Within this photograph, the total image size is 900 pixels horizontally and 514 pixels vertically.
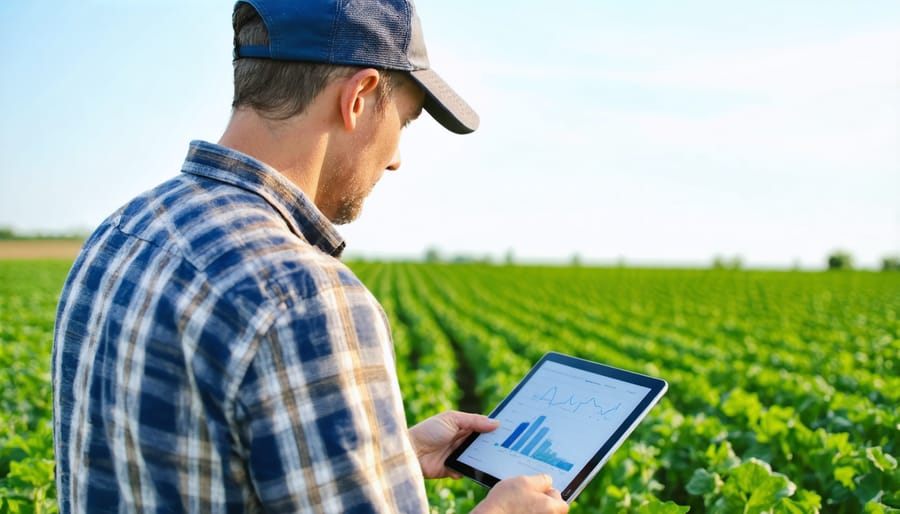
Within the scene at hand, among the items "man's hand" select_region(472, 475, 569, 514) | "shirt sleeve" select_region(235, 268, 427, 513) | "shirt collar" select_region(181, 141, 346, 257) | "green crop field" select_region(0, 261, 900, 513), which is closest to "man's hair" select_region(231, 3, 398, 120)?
"shirt collar" select_region(181, 141, 346, 257)

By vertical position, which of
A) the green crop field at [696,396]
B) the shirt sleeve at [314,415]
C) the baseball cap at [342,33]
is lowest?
the green crop field at [696,396]

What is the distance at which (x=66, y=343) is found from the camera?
4.92 ft

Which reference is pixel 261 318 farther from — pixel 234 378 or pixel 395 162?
pixel 395 162

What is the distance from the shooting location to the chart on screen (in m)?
1.87

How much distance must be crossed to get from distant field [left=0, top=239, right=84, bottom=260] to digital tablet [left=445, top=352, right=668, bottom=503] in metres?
62.5

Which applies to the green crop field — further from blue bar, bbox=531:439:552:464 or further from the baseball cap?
the baseball cap

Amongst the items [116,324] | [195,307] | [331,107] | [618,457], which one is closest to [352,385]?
[195,307]

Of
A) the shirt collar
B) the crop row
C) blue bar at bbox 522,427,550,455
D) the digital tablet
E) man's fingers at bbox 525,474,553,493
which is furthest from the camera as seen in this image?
the crop row

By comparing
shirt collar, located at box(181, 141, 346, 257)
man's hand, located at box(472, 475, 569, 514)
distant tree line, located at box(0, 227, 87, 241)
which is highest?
shirt collar, located at box(181, 141, 346, 257)

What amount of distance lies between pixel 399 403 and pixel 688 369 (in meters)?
9.24

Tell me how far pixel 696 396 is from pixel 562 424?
5649mm

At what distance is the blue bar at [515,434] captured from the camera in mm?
2008

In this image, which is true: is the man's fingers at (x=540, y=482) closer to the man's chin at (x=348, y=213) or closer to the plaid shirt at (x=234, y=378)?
the plaid shirt at (x=234, y=378)

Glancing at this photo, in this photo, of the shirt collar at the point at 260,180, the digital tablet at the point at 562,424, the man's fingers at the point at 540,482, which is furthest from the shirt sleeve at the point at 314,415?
the digital tablet at the point at 562,424
